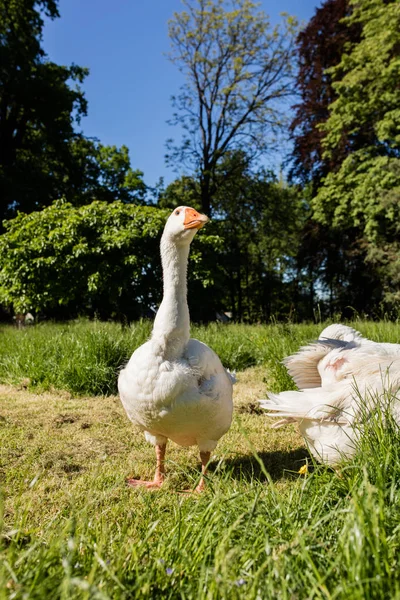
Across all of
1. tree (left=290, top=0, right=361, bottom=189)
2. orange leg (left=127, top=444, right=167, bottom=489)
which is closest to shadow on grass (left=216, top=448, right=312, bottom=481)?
orange leg (left=127, top=444, right=167, bottom=489)

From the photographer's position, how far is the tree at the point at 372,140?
46.0 feet

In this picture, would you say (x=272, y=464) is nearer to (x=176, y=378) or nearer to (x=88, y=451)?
(x=176, y=378)

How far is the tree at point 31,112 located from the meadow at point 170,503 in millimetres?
12638

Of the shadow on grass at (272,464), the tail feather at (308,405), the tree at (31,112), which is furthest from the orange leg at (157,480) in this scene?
the tree at (31,112)

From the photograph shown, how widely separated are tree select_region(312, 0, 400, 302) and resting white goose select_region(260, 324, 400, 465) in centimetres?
1141

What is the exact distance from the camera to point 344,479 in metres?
2.17

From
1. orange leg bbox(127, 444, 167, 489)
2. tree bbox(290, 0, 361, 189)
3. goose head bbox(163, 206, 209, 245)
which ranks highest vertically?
tree bbox(290, 0, 361, 189)

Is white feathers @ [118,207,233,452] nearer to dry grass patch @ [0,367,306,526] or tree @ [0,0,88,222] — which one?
dry grass patch @ [0,367,306,526]

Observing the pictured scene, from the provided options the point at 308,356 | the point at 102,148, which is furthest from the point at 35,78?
the point at 308,356

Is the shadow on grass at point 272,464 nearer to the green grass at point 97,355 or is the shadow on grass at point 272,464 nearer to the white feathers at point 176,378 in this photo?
the white feathers at point 176,378

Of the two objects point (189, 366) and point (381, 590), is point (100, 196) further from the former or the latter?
point (381, 590)

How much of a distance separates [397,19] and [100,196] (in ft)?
41.4

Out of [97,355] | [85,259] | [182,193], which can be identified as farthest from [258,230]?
[97,355]

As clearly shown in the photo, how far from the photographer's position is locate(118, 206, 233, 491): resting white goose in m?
2.92
